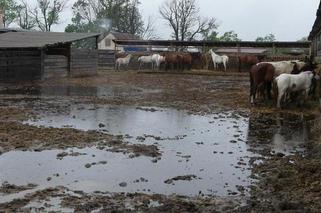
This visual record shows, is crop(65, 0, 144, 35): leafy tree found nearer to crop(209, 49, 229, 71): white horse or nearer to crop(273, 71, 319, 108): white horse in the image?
crop(209, 49, 229, 71): white horse

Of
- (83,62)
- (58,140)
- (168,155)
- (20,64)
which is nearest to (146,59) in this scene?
(83,62)

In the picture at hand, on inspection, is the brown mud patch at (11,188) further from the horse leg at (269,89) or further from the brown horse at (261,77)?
the horse leg at (269,89)

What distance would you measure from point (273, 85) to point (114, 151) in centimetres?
748

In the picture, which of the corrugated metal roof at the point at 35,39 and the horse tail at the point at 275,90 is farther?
the corrugated metal roof at the point at 35,39

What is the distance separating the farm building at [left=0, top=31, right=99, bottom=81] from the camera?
2458cm

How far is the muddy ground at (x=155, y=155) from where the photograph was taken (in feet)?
18.3

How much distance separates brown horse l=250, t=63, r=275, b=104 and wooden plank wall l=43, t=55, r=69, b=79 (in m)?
14.1

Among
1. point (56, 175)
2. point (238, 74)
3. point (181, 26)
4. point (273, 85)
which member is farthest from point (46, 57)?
point (181, 26)

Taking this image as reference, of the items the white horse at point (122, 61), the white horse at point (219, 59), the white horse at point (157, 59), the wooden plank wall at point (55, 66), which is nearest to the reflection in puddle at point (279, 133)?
the wooden plank wall at point (55, 66)

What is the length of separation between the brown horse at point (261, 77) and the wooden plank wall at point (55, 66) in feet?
46.1

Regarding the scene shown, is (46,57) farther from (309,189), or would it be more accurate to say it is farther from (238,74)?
(309,189)

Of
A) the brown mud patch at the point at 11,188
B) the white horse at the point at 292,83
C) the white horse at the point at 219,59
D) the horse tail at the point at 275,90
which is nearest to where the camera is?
the brown mud patch at the point at 11,188

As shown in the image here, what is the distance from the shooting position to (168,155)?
8.31m

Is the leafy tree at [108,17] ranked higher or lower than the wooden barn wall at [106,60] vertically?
higher
